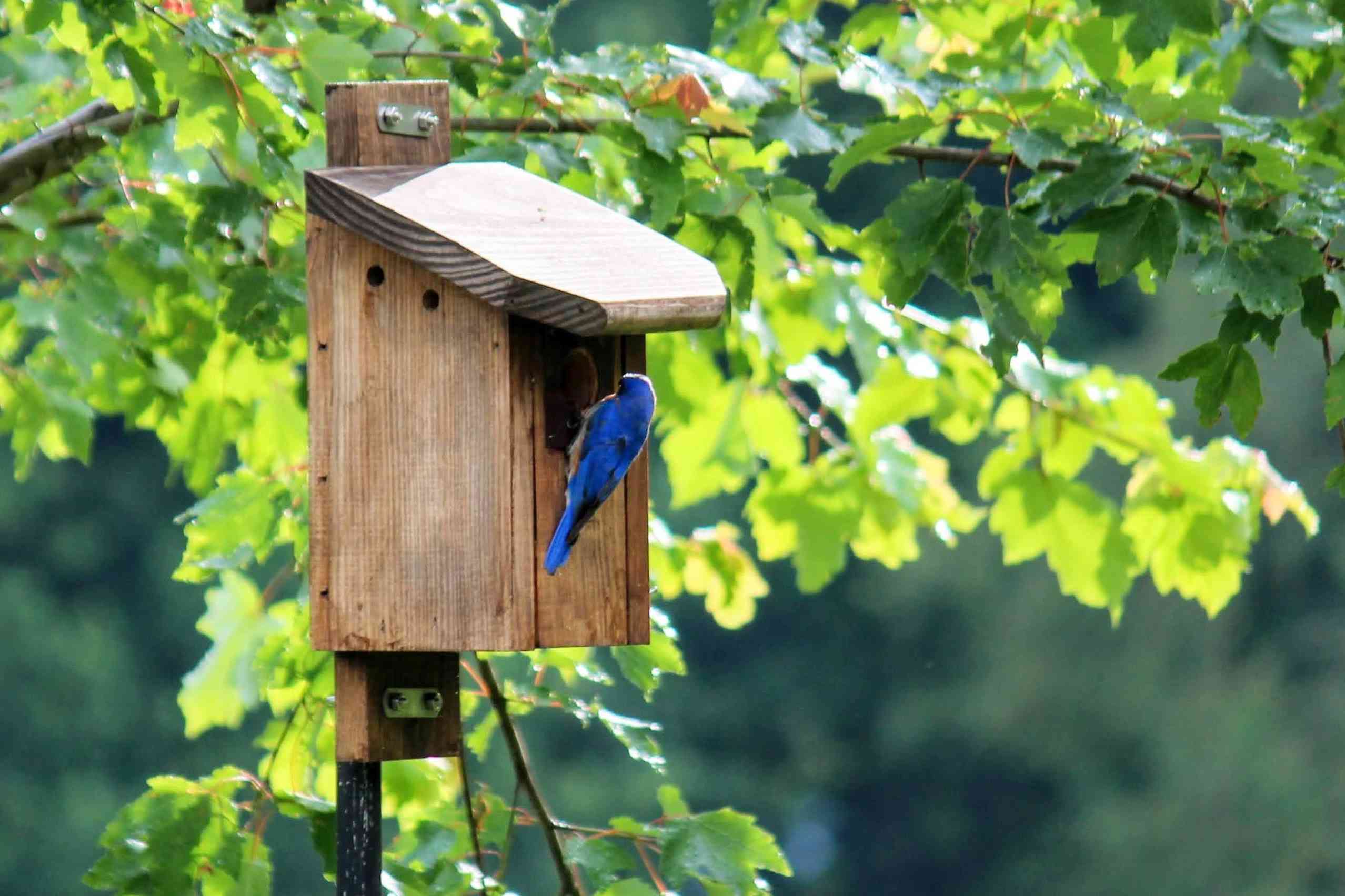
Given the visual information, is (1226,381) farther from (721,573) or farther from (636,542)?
(721,573)

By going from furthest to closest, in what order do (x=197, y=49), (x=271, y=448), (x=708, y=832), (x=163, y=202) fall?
(x=271, y=448) → (x=163, y=202) → (x=708, y=832) → (x=197, y=49)

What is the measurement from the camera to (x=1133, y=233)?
1.93 m

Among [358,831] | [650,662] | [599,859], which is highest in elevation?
[358,831]

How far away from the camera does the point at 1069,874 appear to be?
11633 mm

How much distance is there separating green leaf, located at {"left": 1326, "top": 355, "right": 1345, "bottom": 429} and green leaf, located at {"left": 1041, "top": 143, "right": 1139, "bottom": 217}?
31 cm

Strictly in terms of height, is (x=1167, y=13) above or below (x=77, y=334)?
above

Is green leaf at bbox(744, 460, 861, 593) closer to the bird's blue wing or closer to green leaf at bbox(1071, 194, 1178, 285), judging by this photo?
green leaf at bbox(1071, 194, 1178, 285)

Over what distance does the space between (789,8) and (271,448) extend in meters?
1.18

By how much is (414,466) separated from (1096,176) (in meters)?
0.79

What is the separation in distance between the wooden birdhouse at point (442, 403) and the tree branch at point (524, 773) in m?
0.58

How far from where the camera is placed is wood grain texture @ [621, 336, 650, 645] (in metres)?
1.87

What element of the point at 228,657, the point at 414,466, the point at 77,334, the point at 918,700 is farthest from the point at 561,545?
the point at 918,700

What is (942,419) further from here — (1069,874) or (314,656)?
(1069,874)

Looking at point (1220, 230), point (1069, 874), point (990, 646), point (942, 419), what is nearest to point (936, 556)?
point (990, 646)
